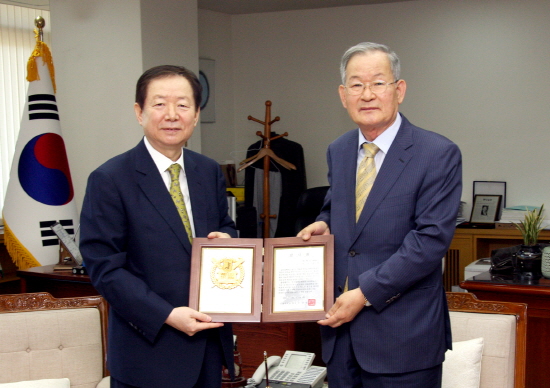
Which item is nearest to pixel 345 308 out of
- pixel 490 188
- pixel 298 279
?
pixel 298 279

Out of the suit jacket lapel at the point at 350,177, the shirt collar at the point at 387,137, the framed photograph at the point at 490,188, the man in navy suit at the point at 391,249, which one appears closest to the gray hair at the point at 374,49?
the man in navy suit at the point at 391,249

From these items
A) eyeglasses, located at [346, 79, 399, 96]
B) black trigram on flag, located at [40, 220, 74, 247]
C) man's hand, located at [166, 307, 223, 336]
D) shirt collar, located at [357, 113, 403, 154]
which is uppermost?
eyeglasses, located at [346, 79, 399, 96]

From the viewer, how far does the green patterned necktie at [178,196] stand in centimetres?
182

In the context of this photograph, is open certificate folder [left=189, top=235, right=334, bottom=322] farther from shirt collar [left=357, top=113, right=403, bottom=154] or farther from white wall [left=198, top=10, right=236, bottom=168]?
white wall [left=198, top=10, right=236, bottom=168]

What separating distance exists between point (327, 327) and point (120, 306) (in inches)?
24.5

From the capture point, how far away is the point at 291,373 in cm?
239

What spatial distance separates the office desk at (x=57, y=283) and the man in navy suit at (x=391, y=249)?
203 centimetres

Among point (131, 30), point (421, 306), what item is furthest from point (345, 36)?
point (421, 306)

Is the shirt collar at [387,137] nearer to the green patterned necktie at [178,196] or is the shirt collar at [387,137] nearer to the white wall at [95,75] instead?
the green patterned necktie at [178,196]

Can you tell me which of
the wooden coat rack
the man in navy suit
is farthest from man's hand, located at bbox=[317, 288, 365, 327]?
the wooden coat rack

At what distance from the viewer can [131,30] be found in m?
4.65

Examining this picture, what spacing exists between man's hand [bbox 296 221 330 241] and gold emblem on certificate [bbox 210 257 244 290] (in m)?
0.21

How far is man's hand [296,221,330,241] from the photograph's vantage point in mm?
1884

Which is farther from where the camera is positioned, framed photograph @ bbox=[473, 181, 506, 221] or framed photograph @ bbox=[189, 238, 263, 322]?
framed photograph @ bbox=[473, 181, 506, 221]
